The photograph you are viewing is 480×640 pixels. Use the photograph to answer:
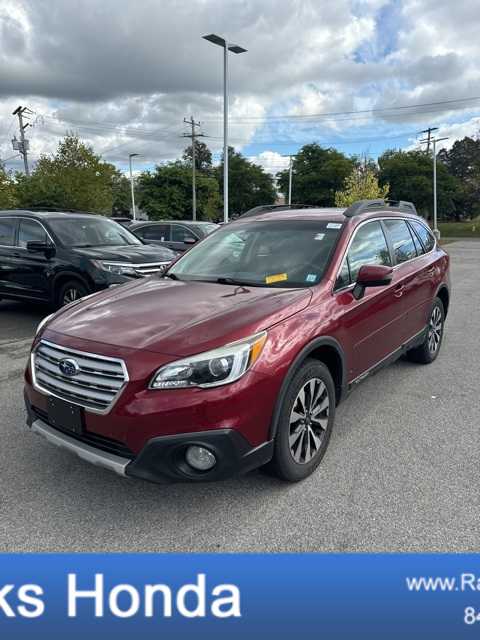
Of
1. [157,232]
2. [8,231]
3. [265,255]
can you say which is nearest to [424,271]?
[265,255]

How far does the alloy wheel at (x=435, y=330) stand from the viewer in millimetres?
5327

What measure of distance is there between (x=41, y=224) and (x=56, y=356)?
5638mm

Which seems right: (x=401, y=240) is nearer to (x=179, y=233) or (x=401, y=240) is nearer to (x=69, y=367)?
(x=69, y=367)

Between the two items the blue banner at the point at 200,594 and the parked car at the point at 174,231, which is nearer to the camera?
the blue banner at the point at 200,594

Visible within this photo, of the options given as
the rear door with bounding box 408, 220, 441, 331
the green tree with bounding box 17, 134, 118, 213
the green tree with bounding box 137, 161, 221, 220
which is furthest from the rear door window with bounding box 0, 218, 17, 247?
the green tree with bounding box 137, 161, 221, 220

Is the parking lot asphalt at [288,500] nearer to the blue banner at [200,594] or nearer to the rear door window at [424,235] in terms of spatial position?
the blue banner at [200,594]

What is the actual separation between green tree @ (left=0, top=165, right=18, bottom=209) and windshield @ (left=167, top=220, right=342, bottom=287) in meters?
22.3

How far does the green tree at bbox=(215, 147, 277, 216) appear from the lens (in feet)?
241

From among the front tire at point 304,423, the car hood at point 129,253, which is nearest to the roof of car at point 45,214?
the car hood at point 129,253

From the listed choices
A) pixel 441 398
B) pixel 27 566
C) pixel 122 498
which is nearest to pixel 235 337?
pixel 122 498

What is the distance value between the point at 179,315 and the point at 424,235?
3.57 m

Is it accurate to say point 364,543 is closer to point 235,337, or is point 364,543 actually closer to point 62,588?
point 235,337

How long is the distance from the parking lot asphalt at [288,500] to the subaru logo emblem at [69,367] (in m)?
0.81

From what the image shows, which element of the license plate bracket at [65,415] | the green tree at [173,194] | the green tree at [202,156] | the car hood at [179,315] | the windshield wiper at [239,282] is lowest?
the license plate bracket at [65,415]
